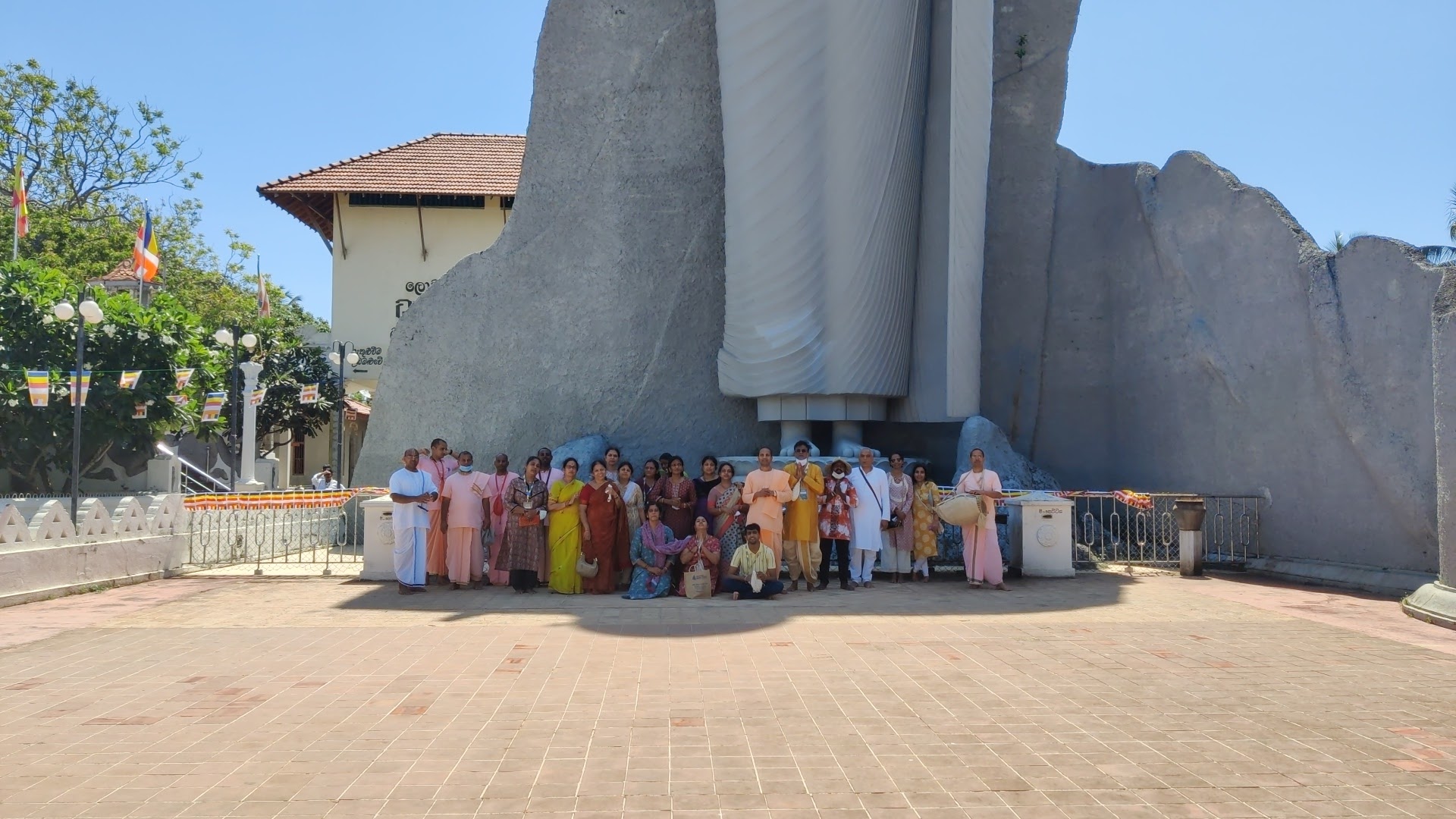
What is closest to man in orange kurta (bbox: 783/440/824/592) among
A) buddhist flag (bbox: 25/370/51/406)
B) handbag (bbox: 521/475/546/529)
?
handbag (bbox: 521/475/546/529)

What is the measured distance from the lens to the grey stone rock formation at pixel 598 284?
13969 millimetres

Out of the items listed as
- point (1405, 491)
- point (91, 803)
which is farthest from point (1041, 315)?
point (91, 803)

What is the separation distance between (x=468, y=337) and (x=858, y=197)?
226 inches

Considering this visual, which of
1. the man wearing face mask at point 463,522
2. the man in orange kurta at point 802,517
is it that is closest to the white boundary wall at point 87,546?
the man wearing face mask at point 463,522

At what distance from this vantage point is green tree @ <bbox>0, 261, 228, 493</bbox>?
55.1ft

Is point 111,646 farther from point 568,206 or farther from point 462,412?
point 568,206

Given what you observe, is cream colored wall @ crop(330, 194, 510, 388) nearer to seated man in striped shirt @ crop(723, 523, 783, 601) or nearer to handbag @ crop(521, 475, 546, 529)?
handbag @ crop(521, 475, 546, 529)

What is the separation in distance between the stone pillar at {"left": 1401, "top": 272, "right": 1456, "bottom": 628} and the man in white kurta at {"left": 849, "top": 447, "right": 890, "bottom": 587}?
4.15 meters

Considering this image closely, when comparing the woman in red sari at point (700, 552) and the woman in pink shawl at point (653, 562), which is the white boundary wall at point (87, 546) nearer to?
the woman in pink shawl at point (653, 562)

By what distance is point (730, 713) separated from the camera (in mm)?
4699

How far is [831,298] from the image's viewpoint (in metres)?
12.5

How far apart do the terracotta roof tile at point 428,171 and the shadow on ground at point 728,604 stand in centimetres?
2038

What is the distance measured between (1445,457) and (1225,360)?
3.94m

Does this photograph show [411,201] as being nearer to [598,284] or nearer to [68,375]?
Answer: [68,375]
